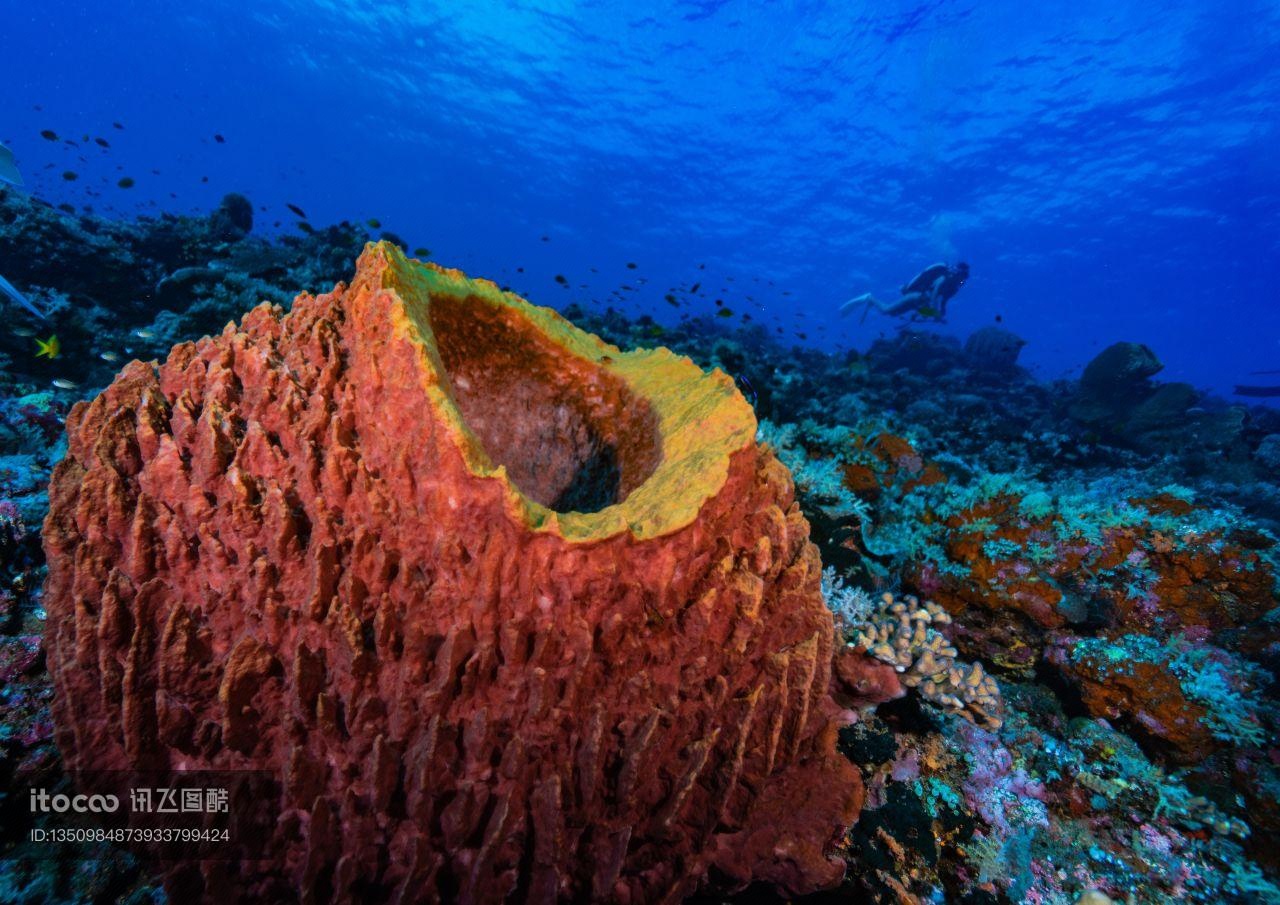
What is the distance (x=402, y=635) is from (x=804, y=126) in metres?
56.4

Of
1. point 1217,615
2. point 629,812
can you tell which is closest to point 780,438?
point 1217,615

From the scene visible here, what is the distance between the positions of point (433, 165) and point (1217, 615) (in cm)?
8930

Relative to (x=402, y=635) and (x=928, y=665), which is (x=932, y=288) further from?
(x=402, y=635)

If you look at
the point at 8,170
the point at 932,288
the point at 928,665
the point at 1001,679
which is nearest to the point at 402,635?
the point at 928,665

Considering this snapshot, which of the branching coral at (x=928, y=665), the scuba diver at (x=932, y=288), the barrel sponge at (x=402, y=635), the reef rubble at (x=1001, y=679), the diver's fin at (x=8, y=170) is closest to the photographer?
the barrel sponge at (x=402, y=635)

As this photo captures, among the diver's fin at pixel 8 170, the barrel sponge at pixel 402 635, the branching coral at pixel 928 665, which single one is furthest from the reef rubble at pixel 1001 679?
the diver's fin at pixel 8 170

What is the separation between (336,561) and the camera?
6.06 ft

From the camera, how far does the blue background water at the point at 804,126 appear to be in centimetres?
3303

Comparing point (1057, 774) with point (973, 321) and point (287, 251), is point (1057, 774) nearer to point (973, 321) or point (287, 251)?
point (287, 251)

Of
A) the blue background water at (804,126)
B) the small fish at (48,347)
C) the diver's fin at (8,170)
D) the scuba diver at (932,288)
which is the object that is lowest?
the small fish at (48,347)

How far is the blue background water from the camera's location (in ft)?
108

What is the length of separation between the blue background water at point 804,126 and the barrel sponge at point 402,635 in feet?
59.2

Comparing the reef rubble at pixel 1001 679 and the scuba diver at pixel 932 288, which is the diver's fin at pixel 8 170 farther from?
the scuba diver at pixel 932 288

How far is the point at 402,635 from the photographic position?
6.01 feet
